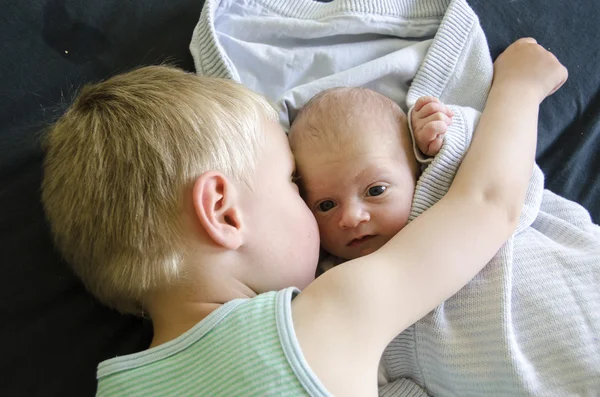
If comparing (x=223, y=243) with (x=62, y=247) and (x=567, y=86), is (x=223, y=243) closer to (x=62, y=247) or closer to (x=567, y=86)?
(x=62, y=247)

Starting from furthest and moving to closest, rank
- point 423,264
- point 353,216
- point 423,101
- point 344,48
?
point 344,48 → point 423,101 → point 353,216 → point 423,264

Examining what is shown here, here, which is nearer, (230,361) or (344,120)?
(230,361)

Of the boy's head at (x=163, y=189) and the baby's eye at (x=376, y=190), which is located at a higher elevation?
the boy's head at (x=163, y=189)

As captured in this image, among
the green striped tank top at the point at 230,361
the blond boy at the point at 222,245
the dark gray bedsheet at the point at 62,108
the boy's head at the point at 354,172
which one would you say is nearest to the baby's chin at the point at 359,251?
the boy's head at the point at 354,172

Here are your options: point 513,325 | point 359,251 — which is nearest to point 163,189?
point 359,251

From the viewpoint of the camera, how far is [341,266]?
78 cm

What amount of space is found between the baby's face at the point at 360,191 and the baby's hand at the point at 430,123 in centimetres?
5

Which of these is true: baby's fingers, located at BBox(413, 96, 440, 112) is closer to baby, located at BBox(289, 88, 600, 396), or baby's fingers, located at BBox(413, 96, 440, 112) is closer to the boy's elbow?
baby, located at BBox(289, 88, 600, 396)

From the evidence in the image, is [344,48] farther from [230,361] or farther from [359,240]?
[230,361]

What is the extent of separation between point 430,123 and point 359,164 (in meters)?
0.15

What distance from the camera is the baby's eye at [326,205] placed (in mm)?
997

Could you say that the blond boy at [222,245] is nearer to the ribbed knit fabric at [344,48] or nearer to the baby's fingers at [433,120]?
the baby's fingers at [433,120]

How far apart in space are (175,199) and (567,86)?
90 centimetres

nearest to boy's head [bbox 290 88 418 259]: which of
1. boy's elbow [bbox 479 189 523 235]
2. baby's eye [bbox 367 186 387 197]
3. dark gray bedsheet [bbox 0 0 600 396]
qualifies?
baby's eye [bbox 367 186 387 197]
